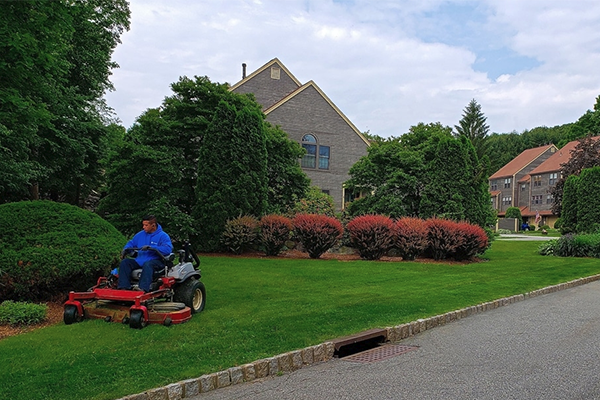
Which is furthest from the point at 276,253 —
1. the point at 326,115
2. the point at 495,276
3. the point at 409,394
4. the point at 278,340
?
the point at 326,115

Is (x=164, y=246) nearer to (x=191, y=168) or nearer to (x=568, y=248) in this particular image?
(x=191, y=168)

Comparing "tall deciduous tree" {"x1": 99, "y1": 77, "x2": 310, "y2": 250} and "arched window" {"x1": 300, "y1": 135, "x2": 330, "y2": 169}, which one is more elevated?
"arched window" {"x1": 300, "y1": 135, "x2": 330, "y2": 169}

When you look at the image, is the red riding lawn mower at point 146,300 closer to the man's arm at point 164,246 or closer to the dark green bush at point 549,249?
the man's arm at point 164,246

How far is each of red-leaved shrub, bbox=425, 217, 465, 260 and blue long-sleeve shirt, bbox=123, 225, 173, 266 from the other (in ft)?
39.2

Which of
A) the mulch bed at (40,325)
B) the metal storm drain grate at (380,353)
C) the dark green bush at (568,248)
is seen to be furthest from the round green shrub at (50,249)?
the dark green bush at (568,248)

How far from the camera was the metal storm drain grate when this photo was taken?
21.6 ft

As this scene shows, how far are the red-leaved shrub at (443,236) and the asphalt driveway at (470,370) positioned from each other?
917 centimetres

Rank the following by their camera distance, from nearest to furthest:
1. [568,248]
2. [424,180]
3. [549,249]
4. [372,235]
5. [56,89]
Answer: [56,89] → [372,235] → [568,248] → [424,180] → [549,249]

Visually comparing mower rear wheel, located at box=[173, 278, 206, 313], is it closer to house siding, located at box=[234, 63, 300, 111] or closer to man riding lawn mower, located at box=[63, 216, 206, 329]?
man riding lawn mower, located at box=[63, 216, 206, 329]

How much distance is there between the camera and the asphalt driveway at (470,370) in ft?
16.9

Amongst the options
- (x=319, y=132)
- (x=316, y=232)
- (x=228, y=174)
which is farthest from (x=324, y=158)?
(x=316, y=232)

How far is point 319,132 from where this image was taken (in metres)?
32.9

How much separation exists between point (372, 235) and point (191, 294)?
10.5 m

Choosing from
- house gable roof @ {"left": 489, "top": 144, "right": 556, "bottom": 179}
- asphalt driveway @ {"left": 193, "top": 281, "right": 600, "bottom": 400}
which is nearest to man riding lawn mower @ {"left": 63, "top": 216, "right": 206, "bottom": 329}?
asphalt driveway @ {"left": 193, "top": 281, "right": 600, "bottom": 400}
